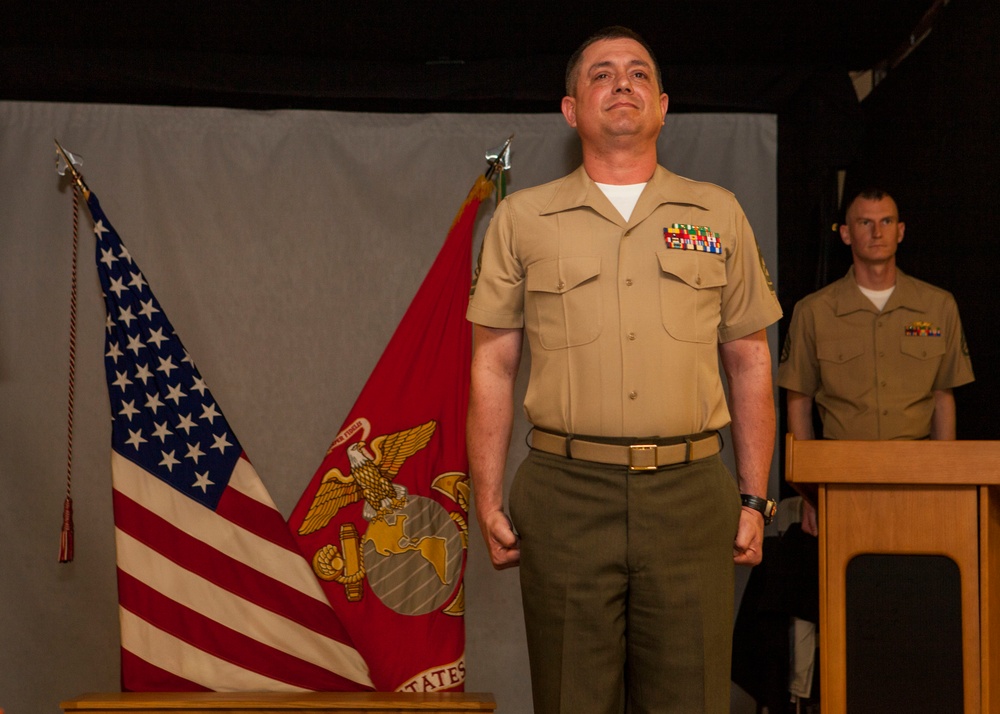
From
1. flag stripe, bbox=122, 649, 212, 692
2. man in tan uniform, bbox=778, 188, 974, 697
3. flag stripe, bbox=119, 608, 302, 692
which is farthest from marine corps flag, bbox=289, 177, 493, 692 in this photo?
man in tan uniform, bbox=778, 188, 974, 697

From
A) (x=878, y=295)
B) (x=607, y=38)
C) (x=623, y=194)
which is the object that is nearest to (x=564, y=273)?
(x=623, y=194)

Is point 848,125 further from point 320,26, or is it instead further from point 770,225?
point 320,26

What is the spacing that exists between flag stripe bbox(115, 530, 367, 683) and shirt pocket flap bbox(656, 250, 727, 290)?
73.4 inches

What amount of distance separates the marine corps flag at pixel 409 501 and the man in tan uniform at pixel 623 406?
1.35 m

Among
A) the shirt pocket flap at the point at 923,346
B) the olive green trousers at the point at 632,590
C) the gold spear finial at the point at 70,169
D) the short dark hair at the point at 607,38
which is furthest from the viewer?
the gold spear finial at the point at 70,169

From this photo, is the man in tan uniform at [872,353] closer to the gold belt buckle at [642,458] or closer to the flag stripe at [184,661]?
the gold belt buckle at [642,458]

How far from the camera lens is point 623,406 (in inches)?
74.2

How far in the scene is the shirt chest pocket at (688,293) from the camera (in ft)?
6.35

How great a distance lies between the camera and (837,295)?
3.31 meters

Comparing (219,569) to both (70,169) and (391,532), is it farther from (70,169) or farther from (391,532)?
(70,169)

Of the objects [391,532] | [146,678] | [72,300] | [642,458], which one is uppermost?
[72,300]

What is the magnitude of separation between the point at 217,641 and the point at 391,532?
630 millimetres

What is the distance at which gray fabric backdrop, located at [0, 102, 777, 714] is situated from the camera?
3420mm

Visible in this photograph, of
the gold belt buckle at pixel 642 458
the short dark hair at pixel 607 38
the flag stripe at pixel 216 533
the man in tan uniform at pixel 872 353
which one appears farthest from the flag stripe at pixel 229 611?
the short dark hair at pixel 607 38
